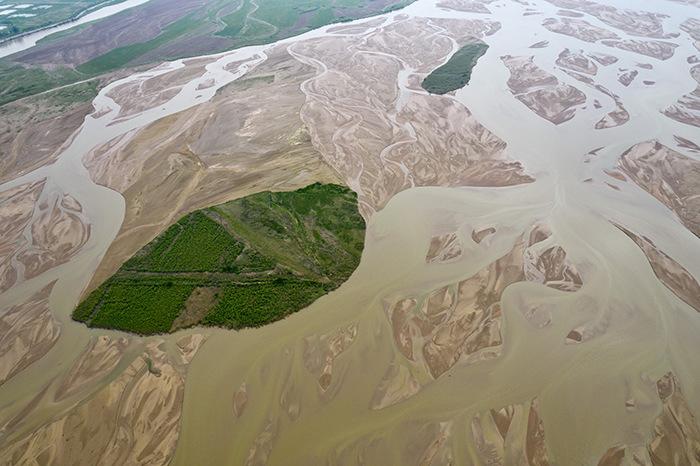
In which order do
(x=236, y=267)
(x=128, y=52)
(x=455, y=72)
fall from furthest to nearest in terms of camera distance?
(x=128, y=52) → (x=455, y=72) → (x=236, y=267)

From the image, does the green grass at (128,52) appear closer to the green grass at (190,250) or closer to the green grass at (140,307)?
the green grass at (190,250)

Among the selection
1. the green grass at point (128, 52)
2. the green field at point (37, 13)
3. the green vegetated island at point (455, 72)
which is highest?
the green field at point (37, 13)

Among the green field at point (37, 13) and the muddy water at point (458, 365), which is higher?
the green field at point (37, 13)

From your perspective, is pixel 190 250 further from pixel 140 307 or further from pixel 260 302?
pixel 260 302

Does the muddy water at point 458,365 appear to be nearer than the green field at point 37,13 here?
Yes

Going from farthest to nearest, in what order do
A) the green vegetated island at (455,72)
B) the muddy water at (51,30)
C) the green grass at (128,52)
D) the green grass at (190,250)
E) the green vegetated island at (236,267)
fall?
the muddy water at (51,30) → the green grass at (128,52) → the green vegetated island at (455,72) → the green grass at (190,250) → the green vegetated island at (236,267)

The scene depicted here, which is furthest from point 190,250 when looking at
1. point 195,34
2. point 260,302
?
point 195,34

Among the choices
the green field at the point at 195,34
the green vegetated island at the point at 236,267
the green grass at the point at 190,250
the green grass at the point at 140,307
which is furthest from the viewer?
the green field at the point at 195,34

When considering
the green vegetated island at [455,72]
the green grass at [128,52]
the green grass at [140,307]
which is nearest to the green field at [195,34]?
the green grass at [128,52]
